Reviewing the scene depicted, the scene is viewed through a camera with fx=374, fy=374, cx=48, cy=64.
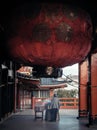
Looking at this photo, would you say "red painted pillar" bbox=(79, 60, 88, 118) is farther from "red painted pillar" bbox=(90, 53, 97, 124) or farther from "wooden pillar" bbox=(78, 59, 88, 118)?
"red painted pillar" bbox=(90, 53, 97, 124)

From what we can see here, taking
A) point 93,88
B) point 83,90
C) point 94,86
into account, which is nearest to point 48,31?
point 94,86

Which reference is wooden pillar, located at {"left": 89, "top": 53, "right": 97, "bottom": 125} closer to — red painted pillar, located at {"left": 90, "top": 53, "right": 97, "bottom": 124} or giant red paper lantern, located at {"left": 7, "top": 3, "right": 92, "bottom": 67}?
red painted pillar, located at {"left": 90, "top": 53, "right": 97, "bottom": 124}

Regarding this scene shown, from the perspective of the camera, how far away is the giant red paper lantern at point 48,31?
2943mm

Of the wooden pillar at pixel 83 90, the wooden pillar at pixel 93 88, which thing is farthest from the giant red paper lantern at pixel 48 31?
the wooden pillar at pixel 83 90

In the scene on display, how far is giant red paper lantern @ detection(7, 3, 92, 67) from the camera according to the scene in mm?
2943

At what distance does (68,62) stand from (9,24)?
24.1 inches

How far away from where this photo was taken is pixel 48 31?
9.66ft

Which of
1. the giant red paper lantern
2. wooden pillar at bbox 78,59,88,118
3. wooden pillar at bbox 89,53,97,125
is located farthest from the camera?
wooden pillar at bbox 78,59,88,118

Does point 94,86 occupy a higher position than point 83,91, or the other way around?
point 94,86

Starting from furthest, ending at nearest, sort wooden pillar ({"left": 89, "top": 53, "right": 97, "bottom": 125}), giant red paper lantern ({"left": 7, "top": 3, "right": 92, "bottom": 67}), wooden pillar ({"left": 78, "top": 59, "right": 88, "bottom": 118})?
wooden pillar ({"left": 78, "top": 59, "right": 88, "bottom": 118}) < wooden pillar ({"left": 89, "top": 53, "right": 97, "bottom": 125}) < giant red paper lantern ({"left": 7, "top": 3, "right": 92, "bottom": 67})

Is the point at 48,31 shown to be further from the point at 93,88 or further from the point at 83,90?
the point at 83,90

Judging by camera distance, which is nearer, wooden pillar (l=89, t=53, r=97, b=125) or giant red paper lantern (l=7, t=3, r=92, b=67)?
giant red paper lantern (l=7, t=3, r=92, b=67)

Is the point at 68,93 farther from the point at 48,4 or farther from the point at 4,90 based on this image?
the point at 48,4

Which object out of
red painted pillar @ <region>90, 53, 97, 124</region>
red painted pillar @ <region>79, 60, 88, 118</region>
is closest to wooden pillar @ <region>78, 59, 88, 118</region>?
red painted pillar @ <region>79, 60, 88, 118</region>
